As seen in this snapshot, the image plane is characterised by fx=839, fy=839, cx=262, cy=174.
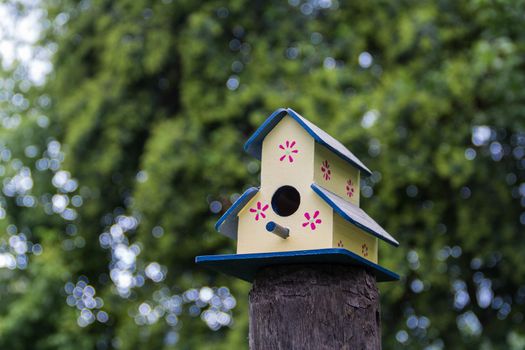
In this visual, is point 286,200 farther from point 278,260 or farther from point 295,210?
point 278,260

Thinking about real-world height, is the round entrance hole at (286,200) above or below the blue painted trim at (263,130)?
below

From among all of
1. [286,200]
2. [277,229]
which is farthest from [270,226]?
[286,200]

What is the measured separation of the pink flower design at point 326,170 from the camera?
3243 mm

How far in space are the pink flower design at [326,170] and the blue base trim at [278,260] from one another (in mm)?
419

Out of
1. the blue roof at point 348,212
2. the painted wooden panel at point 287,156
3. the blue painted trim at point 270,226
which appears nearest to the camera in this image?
the blue painted trim at point 270,226

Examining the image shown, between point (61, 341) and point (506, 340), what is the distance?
458 centimetres

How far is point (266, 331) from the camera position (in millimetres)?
2883

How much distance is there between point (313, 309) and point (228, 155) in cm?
565

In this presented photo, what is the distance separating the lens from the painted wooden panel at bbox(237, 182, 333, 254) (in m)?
3.04

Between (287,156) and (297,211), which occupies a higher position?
(287,156)

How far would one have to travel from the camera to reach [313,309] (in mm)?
2838

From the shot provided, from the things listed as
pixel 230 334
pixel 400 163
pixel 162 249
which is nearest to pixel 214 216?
pixel 162 249

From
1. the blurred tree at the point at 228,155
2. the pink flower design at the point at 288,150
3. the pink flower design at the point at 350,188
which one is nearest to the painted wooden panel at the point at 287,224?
the pink flower design at the point at 288,150

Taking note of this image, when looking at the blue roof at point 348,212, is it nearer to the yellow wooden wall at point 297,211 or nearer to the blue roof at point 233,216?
the yellow wooden wall at point 297,211
